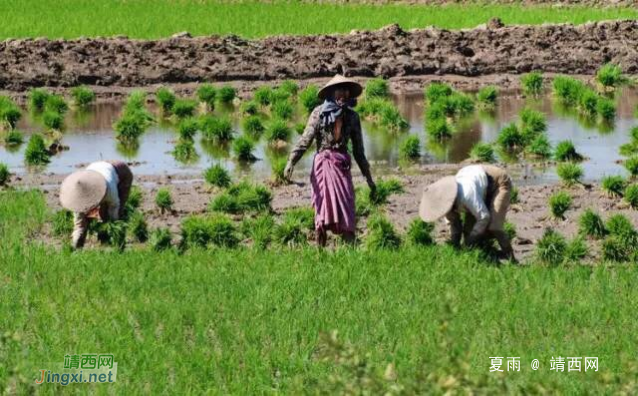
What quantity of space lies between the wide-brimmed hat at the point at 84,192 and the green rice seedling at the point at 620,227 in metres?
3.61

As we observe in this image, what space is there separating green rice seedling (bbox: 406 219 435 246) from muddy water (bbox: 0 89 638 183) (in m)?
3.11

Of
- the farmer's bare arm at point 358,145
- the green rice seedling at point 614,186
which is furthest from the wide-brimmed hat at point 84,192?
the green rice seedling at point 614,186

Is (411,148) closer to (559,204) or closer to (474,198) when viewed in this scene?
(559,204)

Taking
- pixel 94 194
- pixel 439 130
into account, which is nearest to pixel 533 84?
pixel 439 130

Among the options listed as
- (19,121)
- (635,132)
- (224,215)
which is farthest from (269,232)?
(19,121)

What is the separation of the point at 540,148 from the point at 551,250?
14.8 ft

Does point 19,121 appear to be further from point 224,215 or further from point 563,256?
point 563,256

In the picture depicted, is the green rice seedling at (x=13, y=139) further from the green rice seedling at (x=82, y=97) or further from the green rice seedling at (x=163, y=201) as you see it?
the green rice seedling at (x=163, y=201)

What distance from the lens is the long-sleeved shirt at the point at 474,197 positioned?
9.54 m

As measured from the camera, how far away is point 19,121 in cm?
1755

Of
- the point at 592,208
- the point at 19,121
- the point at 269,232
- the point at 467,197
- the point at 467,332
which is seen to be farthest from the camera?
the point at 19,121

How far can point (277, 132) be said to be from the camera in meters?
15.8

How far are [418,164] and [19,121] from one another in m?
5.63

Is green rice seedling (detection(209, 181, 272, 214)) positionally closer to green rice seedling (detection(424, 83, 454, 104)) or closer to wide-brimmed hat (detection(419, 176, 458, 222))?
wide-brimmed hat (detection(419, 176, 458, 222))
